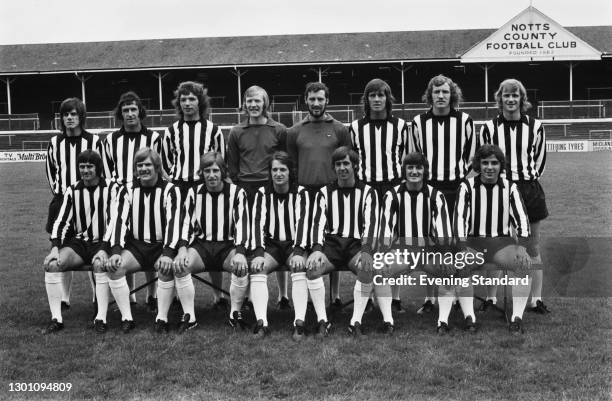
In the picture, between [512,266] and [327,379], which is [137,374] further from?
[512,266]

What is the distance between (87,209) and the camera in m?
4.74

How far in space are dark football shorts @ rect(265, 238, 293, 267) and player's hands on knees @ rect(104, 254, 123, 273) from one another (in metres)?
1.00

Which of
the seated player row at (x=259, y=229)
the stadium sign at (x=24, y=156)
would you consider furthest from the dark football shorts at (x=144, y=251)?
the stadium sign at (x=24, y=156)

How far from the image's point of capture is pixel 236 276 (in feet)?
14.5

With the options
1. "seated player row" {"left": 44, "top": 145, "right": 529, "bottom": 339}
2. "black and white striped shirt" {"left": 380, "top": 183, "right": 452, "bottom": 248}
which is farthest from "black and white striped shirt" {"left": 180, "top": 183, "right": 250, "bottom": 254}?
"black and white striped shirt" {"left": 380, "top": 183, "right": 452, "bottom": 248}

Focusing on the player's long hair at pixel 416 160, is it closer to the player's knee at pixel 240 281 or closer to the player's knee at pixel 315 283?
the player's knee at pixel 315 283

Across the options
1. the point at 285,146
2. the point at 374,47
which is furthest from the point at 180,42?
the point at 285,146

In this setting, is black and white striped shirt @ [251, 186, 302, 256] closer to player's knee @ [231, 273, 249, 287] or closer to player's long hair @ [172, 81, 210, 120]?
player's knee @ [231, 273, 249, 287]

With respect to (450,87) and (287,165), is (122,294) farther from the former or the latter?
(450,87)

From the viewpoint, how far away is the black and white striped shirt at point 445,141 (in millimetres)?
4672

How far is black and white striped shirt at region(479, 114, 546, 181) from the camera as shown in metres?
4.68

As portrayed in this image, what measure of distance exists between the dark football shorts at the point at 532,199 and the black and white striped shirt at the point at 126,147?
2.73 meters

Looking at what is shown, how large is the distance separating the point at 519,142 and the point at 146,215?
270cm

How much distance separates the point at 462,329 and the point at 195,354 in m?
1.77
